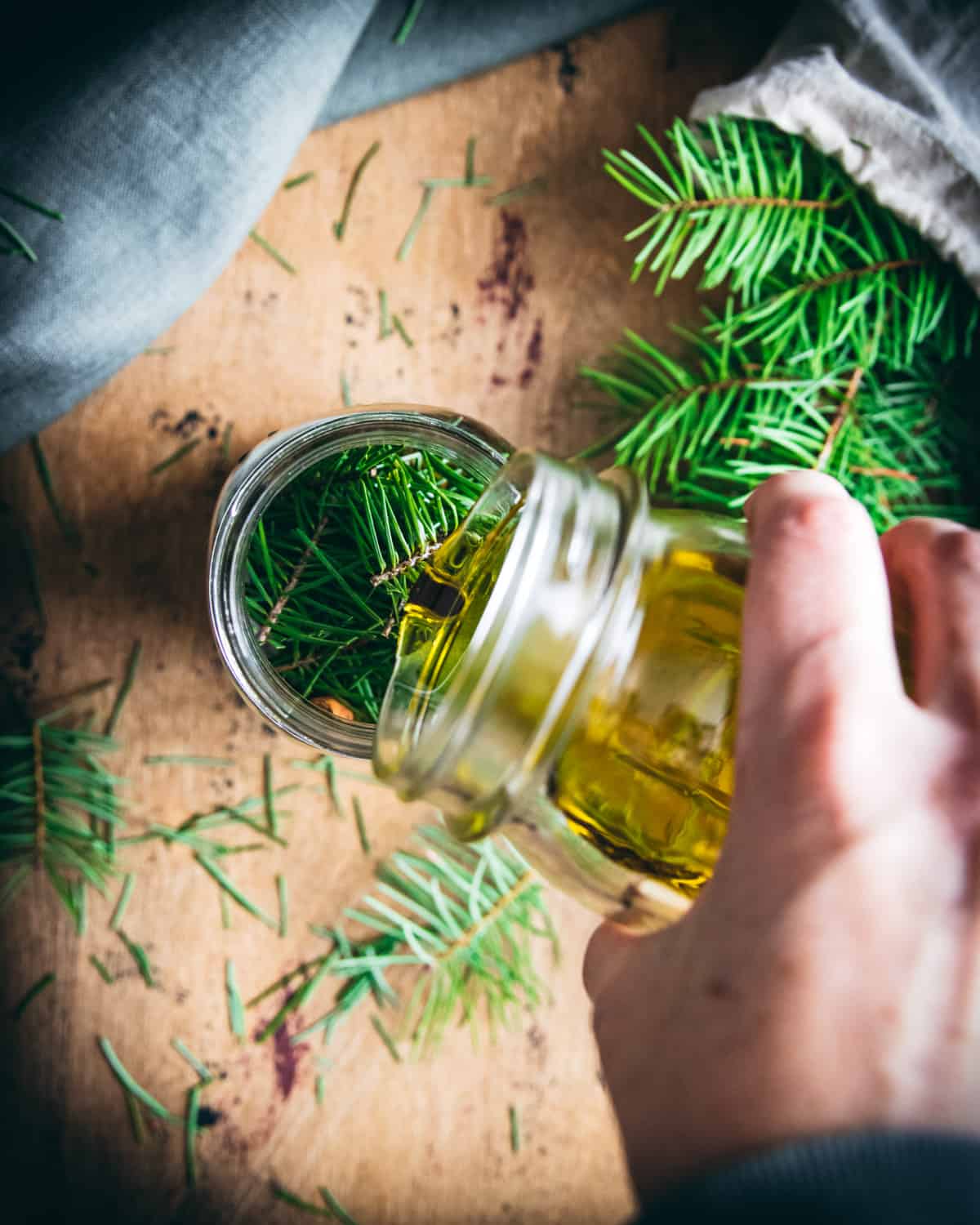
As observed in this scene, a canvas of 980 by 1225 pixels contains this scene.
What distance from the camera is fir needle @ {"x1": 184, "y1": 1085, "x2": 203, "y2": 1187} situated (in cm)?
48

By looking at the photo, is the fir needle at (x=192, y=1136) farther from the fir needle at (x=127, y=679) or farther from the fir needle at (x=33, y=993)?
the fir needle at (x=127, y=679)

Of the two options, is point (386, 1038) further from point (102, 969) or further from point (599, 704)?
point (599, 704)

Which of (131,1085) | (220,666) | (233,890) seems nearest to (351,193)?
(220,666)

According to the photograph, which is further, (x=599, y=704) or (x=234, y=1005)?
(x=234, y=1005)

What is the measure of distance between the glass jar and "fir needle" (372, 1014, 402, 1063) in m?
0.20

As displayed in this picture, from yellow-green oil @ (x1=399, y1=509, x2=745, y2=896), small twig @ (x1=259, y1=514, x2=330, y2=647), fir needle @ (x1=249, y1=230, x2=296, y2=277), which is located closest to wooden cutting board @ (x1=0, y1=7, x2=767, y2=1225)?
fir needle @ (x1=249, y1=230, x2=296, y2=277)

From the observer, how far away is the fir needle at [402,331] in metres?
0.47

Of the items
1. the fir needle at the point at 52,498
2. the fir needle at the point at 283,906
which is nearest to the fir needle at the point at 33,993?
the fir needle at the point at 283,906

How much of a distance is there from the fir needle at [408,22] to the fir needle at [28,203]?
19cm

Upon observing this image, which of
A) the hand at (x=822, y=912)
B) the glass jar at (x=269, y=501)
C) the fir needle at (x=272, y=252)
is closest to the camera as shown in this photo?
the hand at (x=822, y=912)

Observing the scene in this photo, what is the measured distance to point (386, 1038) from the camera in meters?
0.48

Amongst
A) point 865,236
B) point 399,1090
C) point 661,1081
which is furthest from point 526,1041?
point 865,236

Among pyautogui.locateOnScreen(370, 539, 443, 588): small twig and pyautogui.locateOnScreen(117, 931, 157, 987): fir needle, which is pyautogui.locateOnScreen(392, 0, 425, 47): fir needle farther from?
pyautogui.locateOnScreen(117, 931, 157, 987): fir needle

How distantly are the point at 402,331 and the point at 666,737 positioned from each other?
0.96 ft
